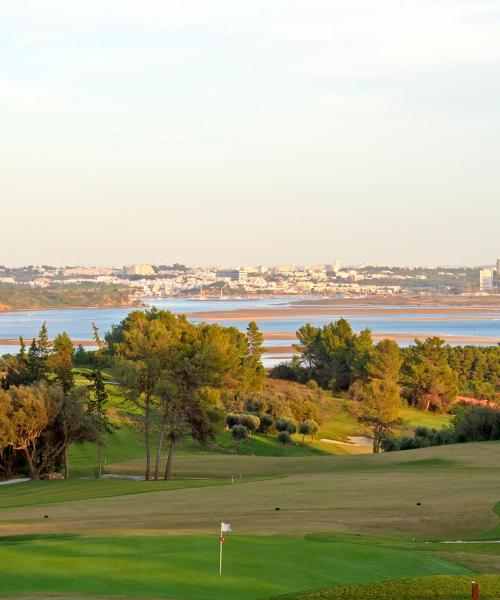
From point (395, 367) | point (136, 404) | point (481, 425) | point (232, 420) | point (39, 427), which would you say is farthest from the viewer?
point (395, 367)

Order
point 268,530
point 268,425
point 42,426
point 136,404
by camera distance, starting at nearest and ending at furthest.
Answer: point 268,530 < point 42,426 < point 136,404 < point 268,425

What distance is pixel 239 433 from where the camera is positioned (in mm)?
56875

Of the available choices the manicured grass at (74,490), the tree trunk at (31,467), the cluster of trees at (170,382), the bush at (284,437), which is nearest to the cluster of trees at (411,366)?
the bush at (284,437)

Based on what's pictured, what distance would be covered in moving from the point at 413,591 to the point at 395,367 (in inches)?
2717

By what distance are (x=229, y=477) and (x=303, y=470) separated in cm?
321

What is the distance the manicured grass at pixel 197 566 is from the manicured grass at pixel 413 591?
886 millimetres

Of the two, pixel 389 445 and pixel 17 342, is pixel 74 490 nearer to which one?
pixel 389 445

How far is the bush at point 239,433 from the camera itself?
56844 millimetres

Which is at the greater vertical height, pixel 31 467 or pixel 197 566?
pixel 197 566

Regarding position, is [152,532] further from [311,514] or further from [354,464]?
[354,464]

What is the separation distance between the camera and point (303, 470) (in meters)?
38.9

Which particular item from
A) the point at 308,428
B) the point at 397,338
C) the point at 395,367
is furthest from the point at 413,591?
the point at 397,338

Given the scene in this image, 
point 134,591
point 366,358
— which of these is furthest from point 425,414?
point 134,591

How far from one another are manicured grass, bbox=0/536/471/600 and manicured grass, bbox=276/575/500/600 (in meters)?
0.89
